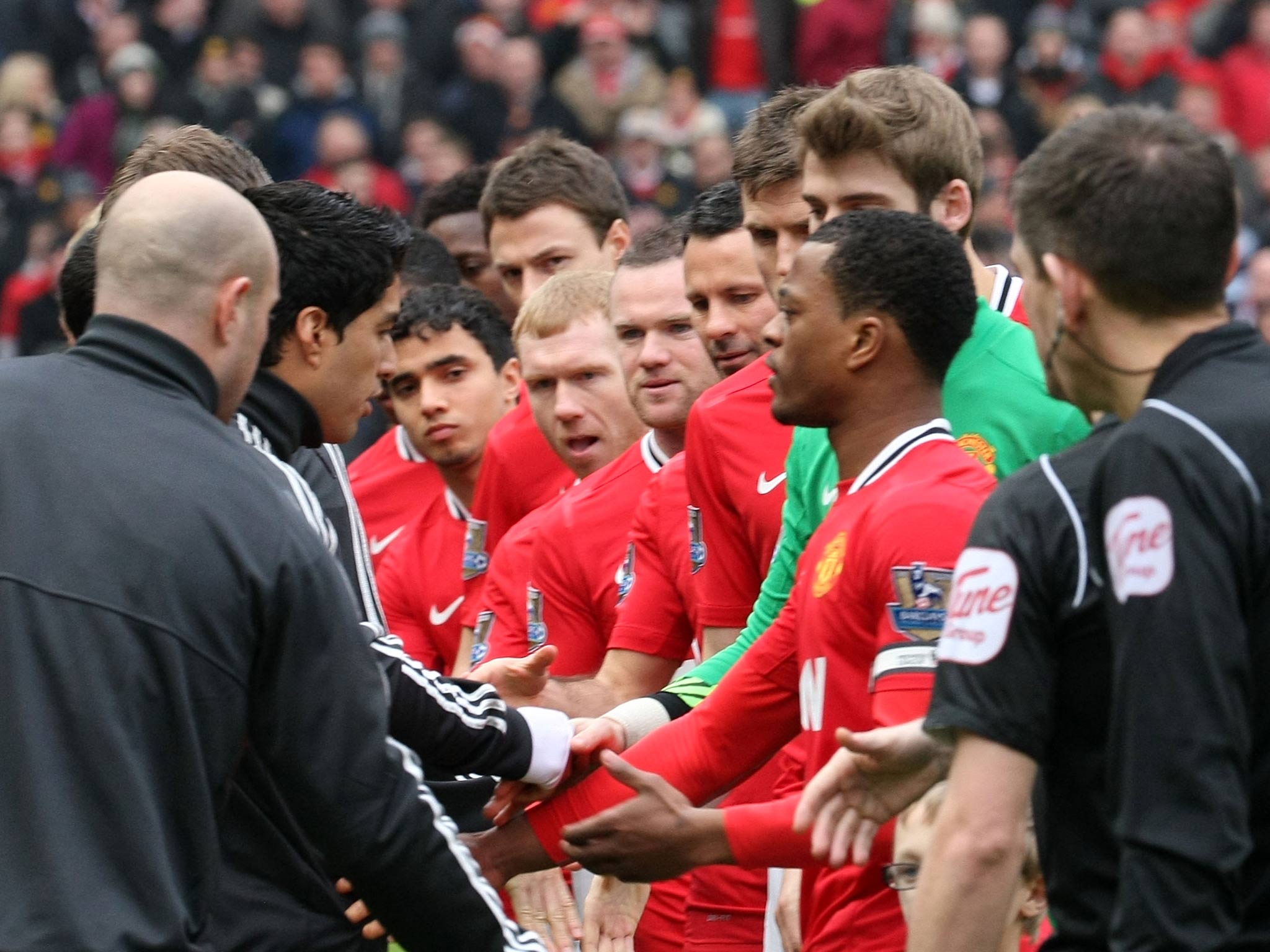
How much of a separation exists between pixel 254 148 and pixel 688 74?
10.3 feet

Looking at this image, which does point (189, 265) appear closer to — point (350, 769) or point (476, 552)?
point (350, 769)

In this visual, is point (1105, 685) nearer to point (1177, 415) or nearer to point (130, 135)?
point (1177, 415)

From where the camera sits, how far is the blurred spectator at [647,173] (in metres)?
13.0

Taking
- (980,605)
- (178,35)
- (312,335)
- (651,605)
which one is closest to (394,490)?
(651,605)

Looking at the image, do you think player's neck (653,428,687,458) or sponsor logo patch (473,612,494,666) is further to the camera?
sponsor logo patch (473,612,494,666)

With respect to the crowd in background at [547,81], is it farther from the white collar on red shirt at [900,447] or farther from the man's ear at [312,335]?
the white collar on red shirt at [900,447]

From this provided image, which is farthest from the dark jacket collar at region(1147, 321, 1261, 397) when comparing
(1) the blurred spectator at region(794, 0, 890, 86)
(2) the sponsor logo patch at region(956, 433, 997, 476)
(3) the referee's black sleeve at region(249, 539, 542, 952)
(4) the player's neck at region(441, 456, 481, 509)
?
(1) the blurred spectator at region(794, 0, 890, 86)

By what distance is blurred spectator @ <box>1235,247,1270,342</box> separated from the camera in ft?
36.7

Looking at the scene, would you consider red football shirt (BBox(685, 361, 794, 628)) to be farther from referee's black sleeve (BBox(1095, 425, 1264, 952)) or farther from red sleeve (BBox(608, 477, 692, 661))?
referee's black sleeve (BBox(1095, 425, 1264, 952))

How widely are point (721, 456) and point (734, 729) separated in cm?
88

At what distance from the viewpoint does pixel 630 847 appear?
3625 mm

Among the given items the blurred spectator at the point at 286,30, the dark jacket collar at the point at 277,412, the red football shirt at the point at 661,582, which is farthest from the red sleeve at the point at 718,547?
the blurred spectator at the point at 286,30

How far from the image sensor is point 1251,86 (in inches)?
543

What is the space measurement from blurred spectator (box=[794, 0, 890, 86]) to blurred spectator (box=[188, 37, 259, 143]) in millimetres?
4039
